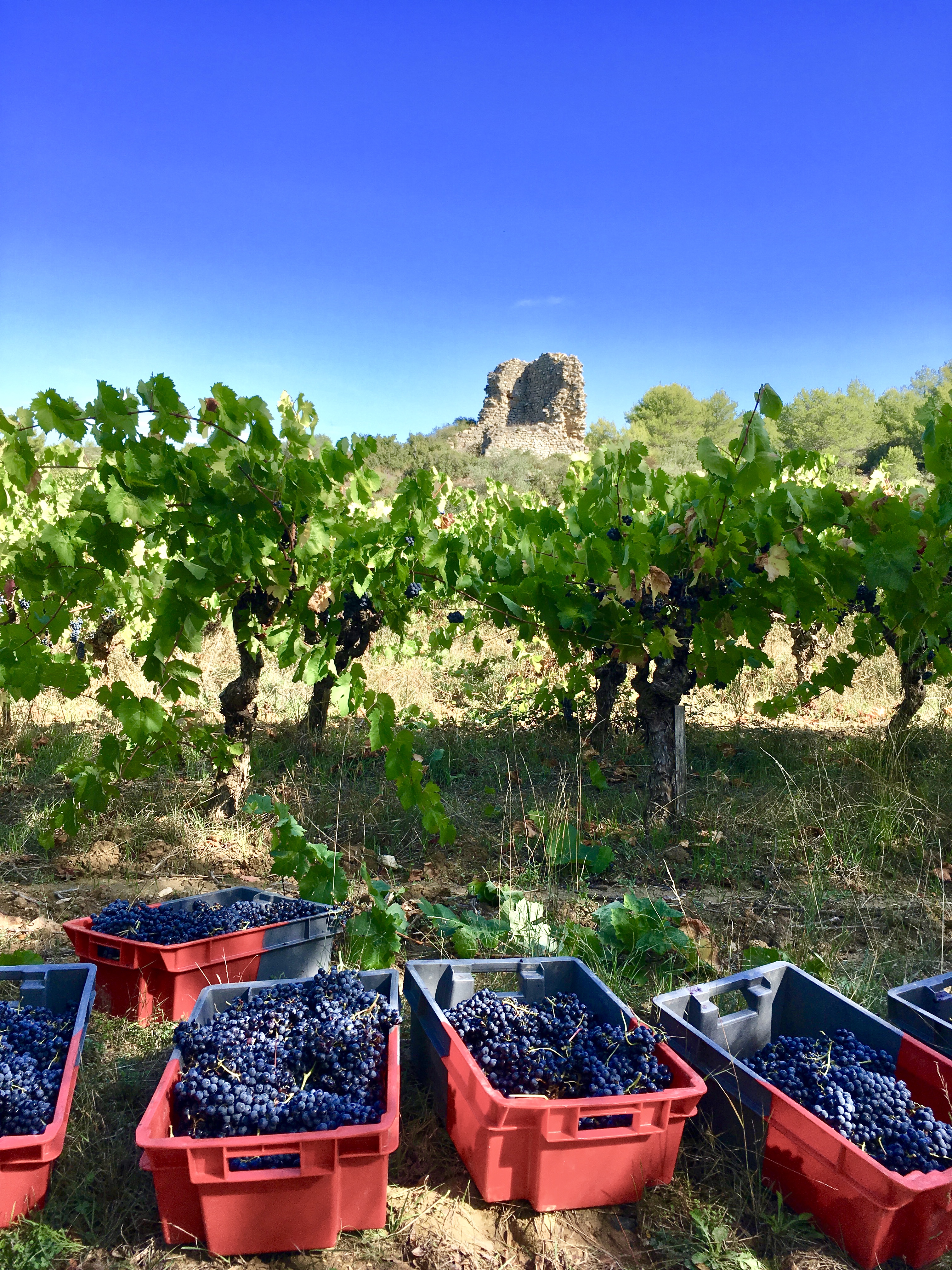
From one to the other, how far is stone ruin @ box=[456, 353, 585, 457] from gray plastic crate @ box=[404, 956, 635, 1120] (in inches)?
1103

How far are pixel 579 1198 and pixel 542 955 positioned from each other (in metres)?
0.88

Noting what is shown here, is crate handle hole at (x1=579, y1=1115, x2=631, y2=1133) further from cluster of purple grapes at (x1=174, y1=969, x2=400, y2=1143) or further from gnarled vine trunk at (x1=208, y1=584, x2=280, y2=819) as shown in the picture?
gnarled vine trunk at (x1=208, y1=584, x2=280, y2=819)

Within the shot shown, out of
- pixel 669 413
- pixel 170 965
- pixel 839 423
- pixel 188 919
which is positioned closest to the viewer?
pixel 170 965

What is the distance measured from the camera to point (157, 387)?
2.65 metres

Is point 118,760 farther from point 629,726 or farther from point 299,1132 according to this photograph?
point 629,726

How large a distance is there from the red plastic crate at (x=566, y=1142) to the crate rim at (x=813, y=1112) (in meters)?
0.12

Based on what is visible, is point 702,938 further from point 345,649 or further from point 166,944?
point 345,649

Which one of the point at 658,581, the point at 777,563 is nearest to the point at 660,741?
the point at 658,581

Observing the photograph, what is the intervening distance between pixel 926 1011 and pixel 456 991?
4.00ft

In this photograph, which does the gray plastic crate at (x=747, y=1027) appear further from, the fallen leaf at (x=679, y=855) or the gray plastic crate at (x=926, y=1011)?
the fallen leaf at (x=679, y=855)

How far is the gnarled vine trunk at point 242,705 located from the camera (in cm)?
371

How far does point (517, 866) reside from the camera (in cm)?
345

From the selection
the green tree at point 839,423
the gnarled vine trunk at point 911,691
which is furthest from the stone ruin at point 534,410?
the gnarled vine trunk at point 911,691

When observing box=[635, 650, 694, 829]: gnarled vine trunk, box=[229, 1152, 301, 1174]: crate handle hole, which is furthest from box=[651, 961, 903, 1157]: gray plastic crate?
box=[635, 650, 694, 829]: gnarled vine trunk
